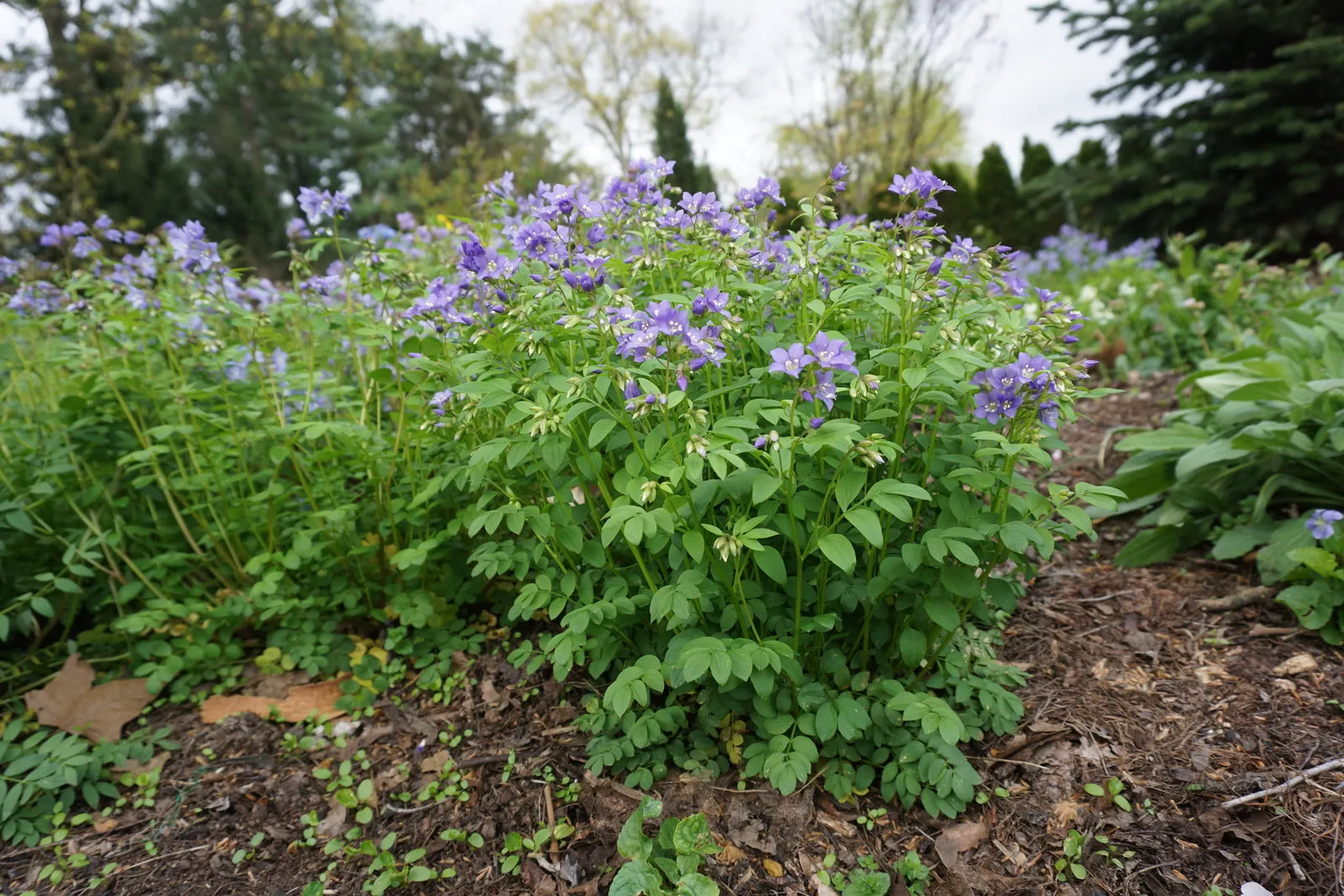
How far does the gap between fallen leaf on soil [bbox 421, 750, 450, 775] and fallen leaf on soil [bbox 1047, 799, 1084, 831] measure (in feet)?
5.49

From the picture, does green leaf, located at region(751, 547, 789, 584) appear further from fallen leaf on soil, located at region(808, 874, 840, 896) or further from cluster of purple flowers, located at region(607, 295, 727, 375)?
fallen leaf on soil, located at region(808, 874, 840, 896)

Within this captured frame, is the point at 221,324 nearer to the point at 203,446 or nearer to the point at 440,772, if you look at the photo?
the point at 203,446

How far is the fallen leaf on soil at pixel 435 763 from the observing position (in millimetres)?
2305

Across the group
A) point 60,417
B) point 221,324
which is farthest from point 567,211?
point 60,417

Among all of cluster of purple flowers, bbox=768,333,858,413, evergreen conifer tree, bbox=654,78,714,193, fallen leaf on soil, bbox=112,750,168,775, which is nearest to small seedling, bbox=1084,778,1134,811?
cluster of purple flowers, bbox=768,333,858,413

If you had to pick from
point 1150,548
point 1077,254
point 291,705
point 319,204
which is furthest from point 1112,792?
point 1077,254

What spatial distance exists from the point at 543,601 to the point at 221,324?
6.78 ft

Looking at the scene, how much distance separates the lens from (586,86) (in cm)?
2517

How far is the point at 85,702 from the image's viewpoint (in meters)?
2.57

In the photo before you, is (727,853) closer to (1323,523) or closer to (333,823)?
(333,823)

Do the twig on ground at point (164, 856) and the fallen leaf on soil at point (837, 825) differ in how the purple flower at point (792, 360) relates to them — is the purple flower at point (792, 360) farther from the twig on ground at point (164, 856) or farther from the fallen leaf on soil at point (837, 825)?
the twig on ground at point (164, 856)

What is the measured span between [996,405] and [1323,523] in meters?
1.43

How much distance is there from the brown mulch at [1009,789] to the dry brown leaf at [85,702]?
12 centimetres

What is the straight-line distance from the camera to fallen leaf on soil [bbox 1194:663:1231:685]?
2.26 m
